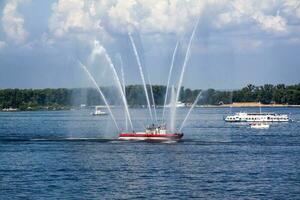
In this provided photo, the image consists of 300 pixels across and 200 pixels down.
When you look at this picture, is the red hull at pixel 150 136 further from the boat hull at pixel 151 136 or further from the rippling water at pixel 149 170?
the rippling water at pixel 149 170

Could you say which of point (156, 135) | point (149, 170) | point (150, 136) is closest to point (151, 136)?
point (150, 136)

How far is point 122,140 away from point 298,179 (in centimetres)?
4660

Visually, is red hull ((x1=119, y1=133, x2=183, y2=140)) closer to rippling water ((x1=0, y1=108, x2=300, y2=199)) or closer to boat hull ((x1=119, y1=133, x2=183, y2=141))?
boat hull ((x1=119, y1=133, x2=183, y2=141))

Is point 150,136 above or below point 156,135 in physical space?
below

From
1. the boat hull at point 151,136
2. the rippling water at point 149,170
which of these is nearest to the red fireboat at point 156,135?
the boat hull at point 151,136

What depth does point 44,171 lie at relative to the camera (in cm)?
7325

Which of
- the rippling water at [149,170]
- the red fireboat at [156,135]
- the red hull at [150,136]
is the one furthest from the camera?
the red fireboat at [156,135]

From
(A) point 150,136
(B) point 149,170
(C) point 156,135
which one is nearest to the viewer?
(B) point 149,170

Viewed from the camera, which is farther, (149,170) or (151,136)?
(151,136)

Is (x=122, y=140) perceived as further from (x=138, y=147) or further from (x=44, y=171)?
(x=44, y=171)

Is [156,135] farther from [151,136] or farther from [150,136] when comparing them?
[150,136]

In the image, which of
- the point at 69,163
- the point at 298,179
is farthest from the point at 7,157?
the point at 298,179

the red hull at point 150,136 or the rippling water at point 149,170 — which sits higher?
the red hull at point 150,136

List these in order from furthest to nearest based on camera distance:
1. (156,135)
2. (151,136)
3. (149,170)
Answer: (151,136), (156,135), (149,170)
